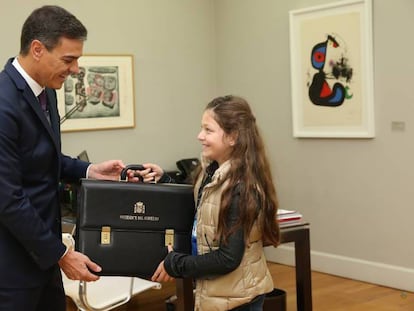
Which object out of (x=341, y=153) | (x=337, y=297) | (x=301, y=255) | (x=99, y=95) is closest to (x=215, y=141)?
(x=301, y=255)

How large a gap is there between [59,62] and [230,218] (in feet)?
2.47

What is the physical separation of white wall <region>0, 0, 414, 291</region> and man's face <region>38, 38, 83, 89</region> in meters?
2.78

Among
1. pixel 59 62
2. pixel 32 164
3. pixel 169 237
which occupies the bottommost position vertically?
pixel 169 237

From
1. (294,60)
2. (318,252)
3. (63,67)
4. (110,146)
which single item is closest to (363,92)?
(294,60)

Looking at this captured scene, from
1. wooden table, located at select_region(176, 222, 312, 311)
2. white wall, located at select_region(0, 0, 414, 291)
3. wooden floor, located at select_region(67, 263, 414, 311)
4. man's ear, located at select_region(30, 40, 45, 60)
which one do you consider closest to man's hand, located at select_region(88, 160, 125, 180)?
man's ear, located at select_region(30, 40, 45, 60)

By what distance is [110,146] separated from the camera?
5.16m

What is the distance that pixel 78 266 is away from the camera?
2023mm

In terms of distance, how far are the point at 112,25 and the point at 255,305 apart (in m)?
3.36

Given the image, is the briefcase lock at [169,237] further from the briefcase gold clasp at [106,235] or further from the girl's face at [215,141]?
the girl's face at [215,141]

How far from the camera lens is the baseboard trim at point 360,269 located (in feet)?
14.6

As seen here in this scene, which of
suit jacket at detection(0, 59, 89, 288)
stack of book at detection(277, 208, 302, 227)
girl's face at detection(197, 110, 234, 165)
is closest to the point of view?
suit jacket at detection(0, 59, 89, 288)

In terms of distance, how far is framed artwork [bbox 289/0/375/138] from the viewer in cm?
455

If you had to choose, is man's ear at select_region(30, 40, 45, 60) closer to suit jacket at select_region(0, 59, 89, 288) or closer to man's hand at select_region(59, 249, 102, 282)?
suit jacket at select_region(0, 59, 89, 288)

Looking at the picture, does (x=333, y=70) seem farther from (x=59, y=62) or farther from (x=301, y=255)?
(x=59, y=62)
